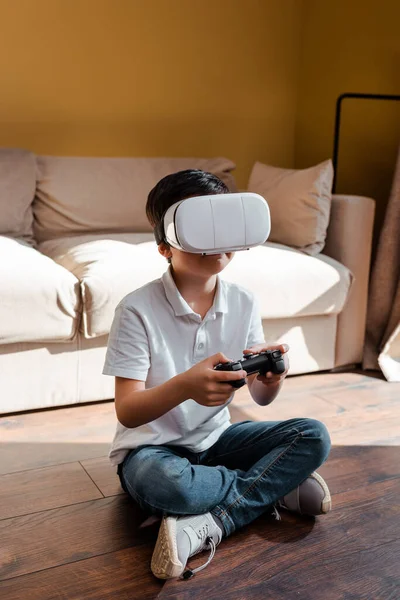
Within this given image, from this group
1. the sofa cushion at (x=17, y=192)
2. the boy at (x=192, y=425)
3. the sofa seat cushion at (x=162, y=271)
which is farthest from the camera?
the sofa cushion at (x=17, y=192)

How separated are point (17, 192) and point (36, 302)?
756mm

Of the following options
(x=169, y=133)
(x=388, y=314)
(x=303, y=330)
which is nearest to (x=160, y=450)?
(x=303, y=330)

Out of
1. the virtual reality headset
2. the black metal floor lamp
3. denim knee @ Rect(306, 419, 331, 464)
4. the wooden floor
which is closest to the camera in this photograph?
the virtual reality headset

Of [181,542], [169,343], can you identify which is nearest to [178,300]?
[169,343]

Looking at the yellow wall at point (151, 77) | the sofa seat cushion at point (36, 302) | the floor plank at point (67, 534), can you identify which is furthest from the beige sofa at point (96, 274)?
the floor plank at point (67, 534)

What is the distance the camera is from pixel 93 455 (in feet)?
6.13

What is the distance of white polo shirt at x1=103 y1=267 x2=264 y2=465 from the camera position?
1.45 meters

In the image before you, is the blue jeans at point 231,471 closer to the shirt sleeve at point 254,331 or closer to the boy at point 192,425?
the boy at point 192,425

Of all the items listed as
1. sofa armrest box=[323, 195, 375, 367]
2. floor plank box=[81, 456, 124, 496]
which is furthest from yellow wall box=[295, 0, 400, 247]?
floor plank box=[81, 456, 124, 496]

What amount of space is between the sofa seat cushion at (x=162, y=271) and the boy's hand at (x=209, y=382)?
0.90 metres

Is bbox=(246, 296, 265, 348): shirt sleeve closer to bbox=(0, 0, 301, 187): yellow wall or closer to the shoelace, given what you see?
the shoelace

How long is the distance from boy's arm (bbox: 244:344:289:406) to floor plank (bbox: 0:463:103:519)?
1.43 feet

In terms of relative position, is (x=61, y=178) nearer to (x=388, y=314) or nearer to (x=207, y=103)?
(x=207, y=103)

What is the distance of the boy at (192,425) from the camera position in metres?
1.39
